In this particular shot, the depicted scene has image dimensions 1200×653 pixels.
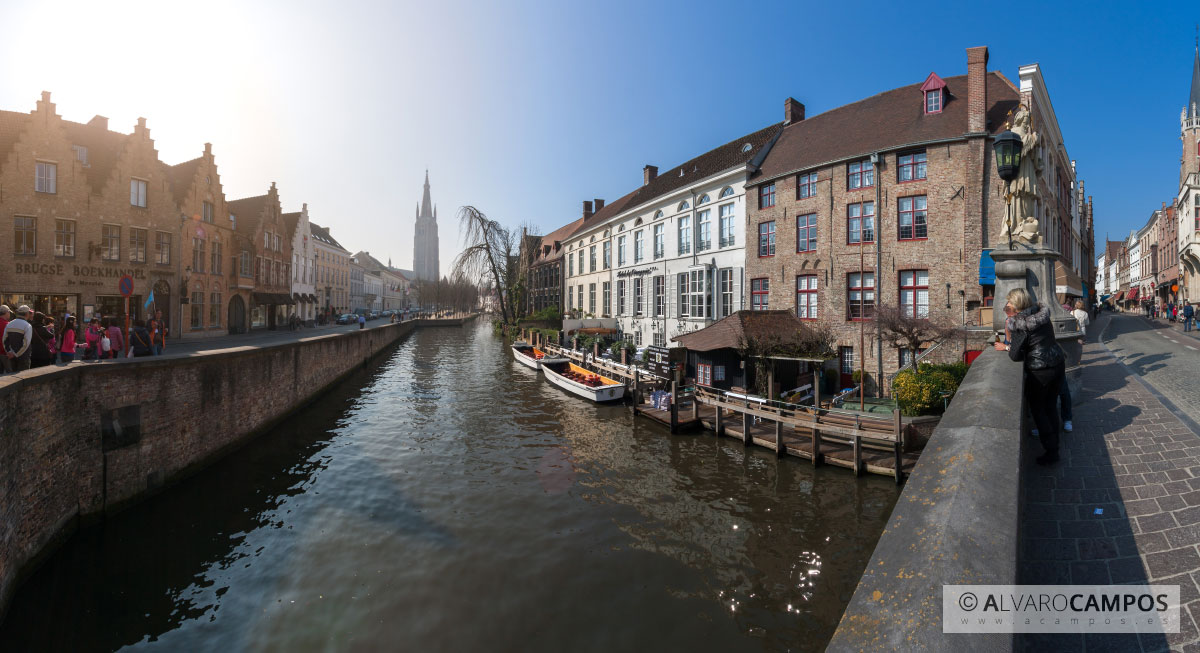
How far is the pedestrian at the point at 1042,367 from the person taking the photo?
4387mm

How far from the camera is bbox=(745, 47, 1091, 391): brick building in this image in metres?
17.2

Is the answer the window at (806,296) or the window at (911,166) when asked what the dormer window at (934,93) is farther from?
the window at (806,296)

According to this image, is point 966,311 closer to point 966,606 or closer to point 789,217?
point 789,217

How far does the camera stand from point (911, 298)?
18516mm

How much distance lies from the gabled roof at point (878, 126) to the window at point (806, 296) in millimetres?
4827

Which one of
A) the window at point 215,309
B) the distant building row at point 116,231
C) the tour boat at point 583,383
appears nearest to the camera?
the tour boat at point 583,383

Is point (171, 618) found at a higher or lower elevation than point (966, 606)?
lower

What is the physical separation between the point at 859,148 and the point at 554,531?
754 inches

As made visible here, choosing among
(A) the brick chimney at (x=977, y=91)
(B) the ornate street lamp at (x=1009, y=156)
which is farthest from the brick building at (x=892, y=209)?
(B) the ornate street lamp at (x=1009, y=156)

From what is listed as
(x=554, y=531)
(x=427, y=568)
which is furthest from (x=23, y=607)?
(x=554, y=531)

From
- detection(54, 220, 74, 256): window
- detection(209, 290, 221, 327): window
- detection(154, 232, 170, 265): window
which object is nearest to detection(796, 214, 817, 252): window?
detection(154, 232, 170, 265): window

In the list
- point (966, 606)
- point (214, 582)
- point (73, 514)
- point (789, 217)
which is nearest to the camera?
point (966, 606)

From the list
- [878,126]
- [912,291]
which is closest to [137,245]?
[878,126]

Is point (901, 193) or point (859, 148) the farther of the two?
point (859, 148)
